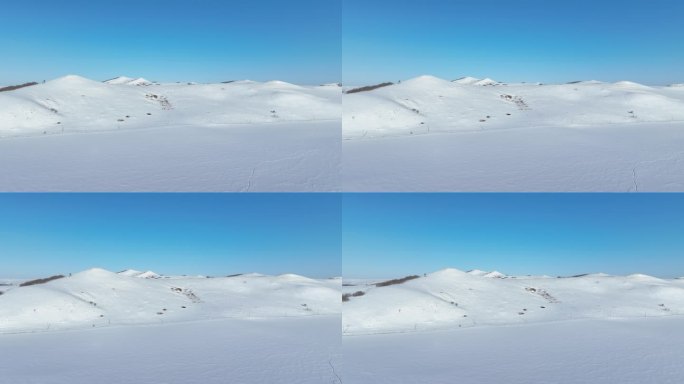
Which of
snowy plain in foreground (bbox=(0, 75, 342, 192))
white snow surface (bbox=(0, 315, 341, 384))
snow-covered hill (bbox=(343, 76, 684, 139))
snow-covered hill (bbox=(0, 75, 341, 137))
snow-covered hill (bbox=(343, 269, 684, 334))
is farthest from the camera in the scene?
snow-covered hill (bbox=(343, 269, 684, 334))

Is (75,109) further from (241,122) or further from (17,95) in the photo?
(241,122)

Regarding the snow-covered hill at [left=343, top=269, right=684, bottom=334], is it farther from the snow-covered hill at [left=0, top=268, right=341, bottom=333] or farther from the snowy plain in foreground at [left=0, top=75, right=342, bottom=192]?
the snowy plain in foreground at [left=0, top=75, right=342, bottom=192]

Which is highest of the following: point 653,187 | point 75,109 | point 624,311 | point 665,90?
point 665,90

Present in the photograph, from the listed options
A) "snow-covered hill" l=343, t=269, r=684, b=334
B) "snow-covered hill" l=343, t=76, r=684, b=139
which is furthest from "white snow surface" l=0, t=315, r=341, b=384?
"snow-covered hill" l=343, t=76, r=684, b=139

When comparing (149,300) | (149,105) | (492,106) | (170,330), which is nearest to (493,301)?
(492,106)

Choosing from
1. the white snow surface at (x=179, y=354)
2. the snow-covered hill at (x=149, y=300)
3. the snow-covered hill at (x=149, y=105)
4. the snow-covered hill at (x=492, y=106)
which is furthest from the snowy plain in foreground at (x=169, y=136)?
the snow-covered hill at (x=149, y=300)

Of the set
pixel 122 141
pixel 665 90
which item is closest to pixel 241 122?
pixel 122 141

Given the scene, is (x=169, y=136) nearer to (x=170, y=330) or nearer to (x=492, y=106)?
(x=170, y=330)
